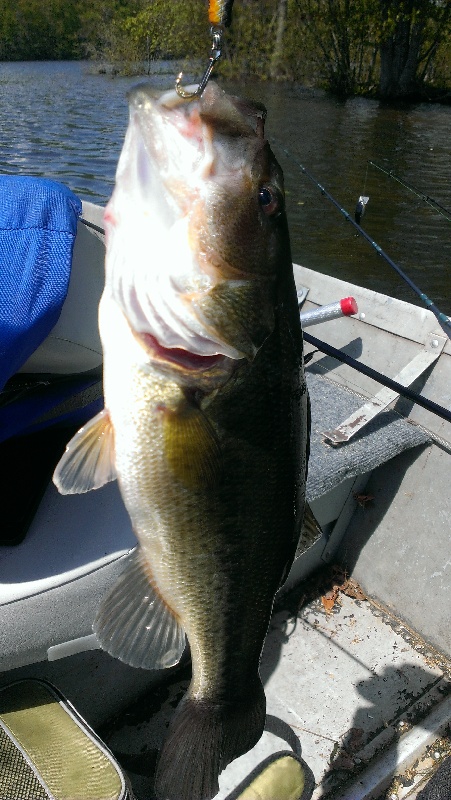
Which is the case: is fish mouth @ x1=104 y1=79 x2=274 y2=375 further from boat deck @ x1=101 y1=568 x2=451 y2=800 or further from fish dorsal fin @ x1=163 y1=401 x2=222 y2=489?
boat deck @ x1=101 y1=568 x2=451 y2=800

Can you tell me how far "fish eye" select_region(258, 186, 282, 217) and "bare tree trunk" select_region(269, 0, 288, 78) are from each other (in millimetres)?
31637

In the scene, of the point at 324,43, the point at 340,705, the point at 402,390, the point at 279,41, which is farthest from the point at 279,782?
the point at 324,43

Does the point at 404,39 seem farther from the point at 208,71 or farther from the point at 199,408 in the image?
the point at 199,408

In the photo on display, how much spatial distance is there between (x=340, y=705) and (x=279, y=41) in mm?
32090

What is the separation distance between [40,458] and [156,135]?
1454mm

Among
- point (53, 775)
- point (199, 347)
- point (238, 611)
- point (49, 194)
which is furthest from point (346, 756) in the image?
point (49, 194)

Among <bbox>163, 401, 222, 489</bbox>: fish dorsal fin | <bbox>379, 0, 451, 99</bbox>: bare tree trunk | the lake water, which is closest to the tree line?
<bbox>379, 0, 451, 99</bbox>: bare tree trunk

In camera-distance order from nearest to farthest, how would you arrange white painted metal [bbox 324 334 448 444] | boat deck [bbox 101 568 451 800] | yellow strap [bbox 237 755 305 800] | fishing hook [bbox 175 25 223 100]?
1. fishing hook [bbox 175 25 223 100]
2. yellow strap [bbox 237 755 305 800]
3. boat deck [bbox 101 568 451 800]
4. white painted metal [bbox 324 334 448 444]

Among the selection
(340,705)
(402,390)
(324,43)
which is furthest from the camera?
(324,43)

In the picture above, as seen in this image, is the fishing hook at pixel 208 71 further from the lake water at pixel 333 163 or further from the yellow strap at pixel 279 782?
the lake water at pixel 333 163

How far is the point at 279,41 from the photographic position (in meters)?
29.5

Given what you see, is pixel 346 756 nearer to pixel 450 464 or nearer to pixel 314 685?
pixel 314 685

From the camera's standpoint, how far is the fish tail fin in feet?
5.35

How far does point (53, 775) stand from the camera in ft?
6.69
